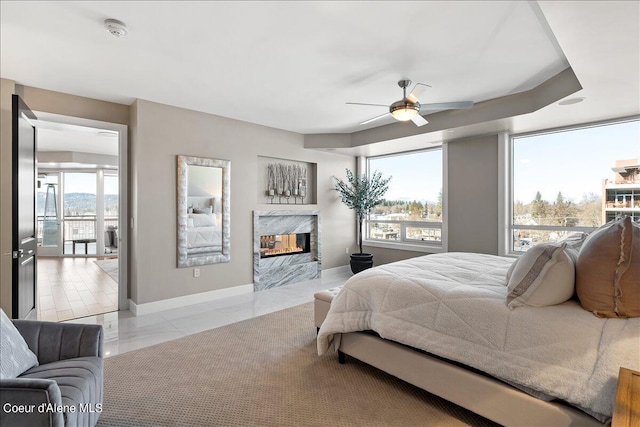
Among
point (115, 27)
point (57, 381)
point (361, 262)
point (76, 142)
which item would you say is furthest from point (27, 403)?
point (76, 142)

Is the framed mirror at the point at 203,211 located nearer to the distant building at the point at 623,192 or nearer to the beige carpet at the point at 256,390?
the beige carpet at the point at 256,390

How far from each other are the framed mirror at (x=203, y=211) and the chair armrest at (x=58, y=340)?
255 centimetres

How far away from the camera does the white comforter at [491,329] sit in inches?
60.4

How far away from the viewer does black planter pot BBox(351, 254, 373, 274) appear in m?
6.00

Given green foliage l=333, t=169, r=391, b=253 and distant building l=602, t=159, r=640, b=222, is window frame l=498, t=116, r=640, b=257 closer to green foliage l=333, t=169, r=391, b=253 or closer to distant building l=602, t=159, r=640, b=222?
distant building l=602, t=159, r=640, b=222

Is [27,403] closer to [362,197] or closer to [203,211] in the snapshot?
[203,211]

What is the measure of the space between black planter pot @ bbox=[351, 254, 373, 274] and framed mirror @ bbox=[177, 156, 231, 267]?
2385 millimetres

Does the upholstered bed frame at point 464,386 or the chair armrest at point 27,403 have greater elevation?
the chair armrest at point 27,403

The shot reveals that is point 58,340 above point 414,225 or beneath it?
beneath

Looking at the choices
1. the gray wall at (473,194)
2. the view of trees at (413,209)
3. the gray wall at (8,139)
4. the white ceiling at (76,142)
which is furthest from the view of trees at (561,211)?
the white ceiling at (76,142)

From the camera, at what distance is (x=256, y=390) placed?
234 centimetres

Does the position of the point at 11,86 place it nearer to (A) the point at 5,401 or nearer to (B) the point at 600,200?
(A) the point at 5,401

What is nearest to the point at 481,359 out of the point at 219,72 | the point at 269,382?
the point at 269,382

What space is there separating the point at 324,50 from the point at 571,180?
3864 millimetres
